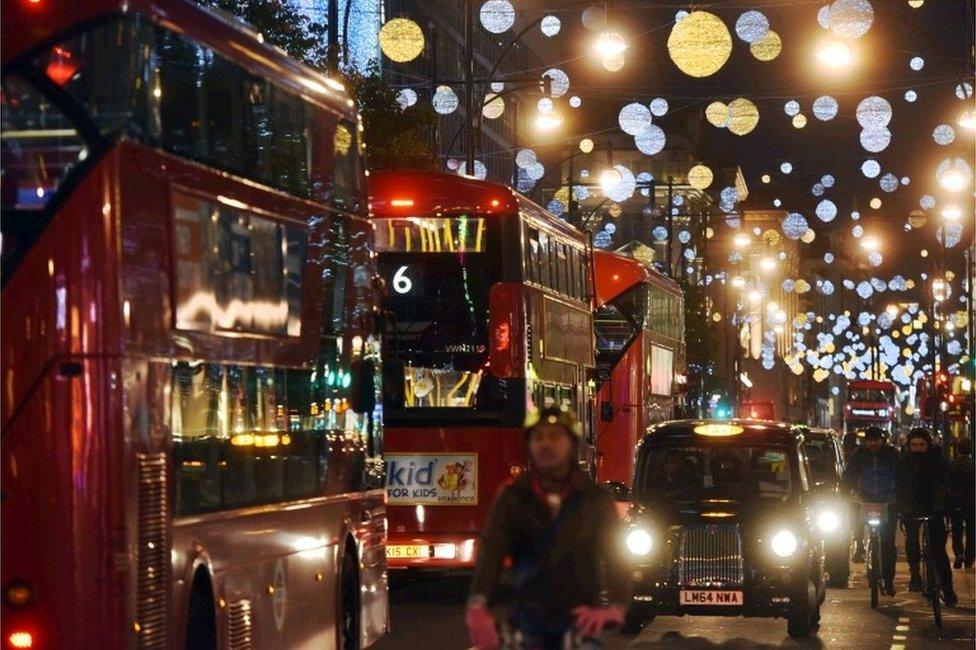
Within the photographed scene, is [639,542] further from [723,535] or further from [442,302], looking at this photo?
[442,302]

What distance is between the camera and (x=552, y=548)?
8984mm

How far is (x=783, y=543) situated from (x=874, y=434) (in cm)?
651

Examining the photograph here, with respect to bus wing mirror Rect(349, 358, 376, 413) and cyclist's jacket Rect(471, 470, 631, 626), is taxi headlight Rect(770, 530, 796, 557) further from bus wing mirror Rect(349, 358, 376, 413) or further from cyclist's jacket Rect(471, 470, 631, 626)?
cyclist's jacket Rect(471, 470, 631, 626)

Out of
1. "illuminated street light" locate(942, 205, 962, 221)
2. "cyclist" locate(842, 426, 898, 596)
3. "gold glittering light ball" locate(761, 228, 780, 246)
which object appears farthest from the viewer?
"gold glittering light ball" locate(761, 228, 780, 246)

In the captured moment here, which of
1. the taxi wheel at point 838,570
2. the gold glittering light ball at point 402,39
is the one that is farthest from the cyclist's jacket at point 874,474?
the gold glittering light ball at point 402,39

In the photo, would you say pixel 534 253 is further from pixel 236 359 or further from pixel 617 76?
pixel 617 76

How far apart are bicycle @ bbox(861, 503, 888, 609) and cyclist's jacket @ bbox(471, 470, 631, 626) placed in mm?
15923

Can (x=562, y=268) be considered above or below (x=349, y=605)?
above

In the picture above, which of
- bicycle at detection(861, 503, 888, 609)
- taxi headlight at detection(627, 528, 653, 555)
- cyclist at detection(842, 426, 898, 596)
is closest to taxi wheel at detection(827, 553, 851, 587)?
cyclist at detection(842, 426, 898, 596)

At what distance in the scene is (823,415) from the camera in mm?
192000

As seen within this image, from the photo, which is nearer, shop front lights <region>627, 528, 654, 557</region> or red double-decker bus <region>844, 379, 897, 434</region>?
shop front lights <region>627, 528, 654, 557</region>

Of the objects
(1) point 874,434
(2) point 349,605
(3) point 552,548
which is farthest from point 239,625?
(1) point 874,434

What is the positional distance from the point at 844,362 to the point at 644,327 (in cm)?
13768

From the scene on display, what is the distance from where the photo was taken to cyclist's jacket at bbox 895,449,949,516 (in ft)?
79.3
